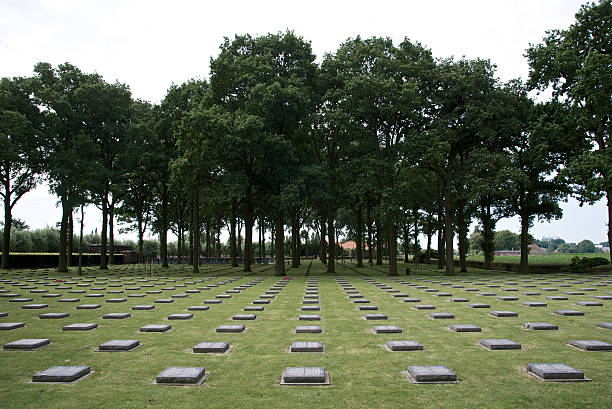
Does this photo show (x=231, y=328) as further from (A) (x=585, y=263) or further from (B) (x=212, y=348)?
(A) (x=585, y=263)

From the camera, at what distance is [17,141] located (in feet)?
99.9

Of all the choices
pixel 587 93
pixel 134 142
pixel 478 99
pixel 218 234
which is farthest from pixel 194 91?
pixel 218 234

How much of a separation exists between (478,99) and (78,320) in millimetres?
26135

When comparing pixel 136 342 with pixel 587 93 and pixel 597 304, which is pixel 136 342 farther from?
pixel 587 93

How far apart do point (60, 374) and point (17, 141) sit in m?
32.4

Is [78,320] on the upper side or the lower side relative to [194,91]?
lower

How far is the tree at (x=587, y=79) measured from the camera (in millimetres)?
23484

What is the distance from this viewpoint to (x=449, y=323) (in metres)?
8.83

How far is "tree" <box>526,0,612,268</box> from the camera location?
23484mm

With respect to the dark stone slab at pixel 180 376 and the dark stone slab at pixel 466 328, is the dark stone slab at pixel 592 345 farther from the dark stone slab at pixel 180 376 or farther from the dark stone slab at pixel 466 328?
the dark stone slab at pixel 180 376

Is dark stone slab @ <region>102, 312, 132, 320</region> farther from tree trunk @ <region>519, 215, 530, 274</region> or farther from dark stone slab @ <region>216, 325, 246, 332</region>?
tree trunk @ <region>519, 215, 530, 274</region>

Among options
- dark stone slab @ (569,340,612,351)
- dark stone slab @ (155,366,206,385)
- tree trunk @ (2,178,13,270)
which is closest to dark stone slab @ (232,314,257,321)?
dark stone slab @ (155,366,206,385)

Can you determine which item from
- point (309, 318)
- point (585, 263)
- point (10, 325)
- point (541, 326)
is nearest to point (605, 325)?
point (541, 326)

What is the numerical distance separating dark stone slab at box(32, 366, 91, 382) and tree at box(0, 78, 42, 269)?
30208 millimetres
